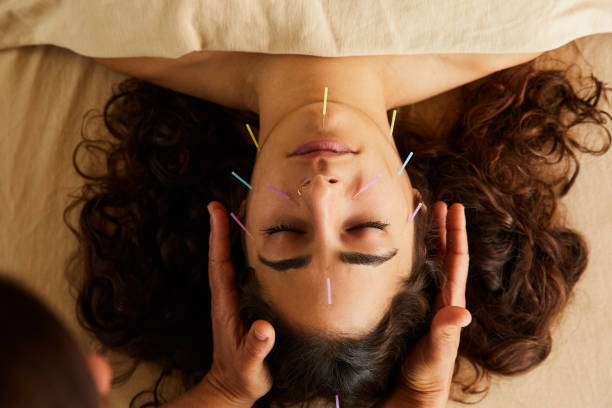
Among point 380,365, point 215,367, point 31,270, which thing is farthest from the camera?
point 31,270

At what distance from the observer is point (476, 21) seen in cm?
146

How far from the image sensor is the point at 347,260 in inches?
47.4

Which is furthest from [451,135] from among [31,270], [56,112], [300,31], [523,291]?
[31,270]

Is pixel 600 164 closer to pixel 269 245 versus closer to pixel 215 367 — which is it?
pixel 269 245

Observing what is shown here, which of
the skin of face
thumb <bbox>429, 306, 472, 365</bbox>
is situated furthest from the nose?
thumb <bbox>429, 306, 472, 365</bbox>

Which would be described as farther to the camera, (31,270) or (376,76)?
(31,270)

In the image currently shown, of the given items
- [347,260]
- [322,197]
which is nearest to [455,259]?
[347,260]

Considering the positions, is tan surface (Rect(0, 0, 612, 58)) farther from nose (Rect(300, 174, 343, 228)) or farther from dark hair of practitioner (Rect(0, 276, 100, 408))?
dark hair of practitioner (Rect(0, 276, 100, 408))

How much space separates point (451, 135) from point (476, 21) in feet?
1.42

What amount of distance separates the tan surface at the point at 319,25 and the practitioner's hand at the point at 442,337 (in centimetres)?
48

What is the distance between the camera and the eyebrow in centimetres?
121

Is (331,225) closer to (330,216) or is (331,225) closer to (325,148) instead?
(330,216)

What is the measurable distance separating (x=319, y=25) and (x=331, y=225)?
0.56 meters

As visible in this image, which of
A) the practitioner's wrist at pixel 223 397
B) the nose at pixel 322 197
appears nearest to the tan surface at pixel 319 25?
the nose at pixel 322 197
